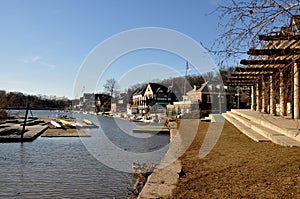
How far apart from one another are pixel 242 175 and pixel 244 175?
0.11ft

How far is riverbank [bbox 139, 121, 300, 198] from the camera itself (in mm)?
4051

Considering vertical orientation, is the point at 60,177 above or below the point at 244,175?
below

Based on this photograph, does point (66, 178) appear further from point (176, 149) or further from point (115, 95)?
point (115, 95)

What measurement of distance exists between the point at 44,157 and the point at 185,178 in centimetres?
890

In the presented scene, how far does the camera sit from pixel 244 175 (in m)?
4.82

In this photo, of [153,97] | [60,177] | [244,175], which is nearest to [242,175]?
[244,175]

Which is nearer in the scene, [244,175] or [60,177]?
[244,175]

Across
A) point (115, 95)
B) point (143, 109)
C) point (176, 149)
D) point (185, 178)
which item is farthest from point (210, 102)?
point (185, 178)

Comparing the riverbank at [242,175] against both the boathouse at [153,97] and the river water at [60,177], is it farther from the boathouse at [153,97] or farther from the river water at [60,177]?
the boathouse at [153,97]

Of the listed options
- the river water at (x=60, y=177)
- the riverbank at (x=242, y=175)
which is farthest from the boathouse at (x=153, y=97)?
the riverbank at (x=242, y=175)

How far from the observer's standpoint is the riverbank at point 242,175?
13.3 feet

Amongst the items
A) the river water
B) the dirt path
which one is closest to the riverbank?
the dirt path

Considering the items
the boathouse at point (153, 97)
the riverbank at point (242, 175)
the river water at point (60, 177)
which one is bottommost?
the river water at point (60, 177)

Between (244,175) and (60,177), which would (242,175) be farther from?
(60,177)
